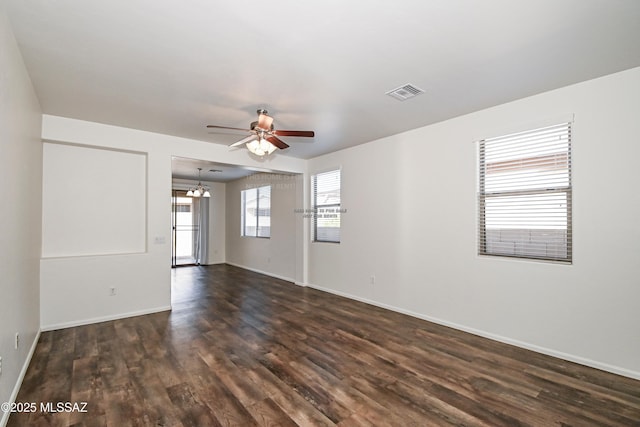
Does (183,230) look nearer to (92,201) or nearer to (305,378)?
(92,201)

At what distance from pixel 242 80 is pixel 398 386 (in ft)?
9.97

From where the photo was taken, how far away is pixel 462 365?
2795 millimetres

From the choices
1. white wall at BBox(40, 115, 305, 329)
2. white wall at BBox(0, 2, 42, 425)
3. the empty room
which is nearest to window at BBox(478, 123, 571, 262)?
the empty room

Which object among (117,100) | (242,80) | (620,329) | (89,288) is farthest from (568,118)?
(89,288)

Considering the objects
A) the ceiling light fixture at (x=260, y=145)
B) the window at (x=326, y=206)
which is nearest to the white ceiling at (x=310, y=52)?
the ceiling light fixture at (x=260, y=145)

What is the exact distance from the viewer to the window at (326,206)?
223 inches

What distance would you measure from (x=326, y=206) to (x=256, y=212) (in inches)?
117

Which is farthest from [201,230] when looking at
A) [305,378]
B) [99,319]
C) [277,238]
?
[305,378]

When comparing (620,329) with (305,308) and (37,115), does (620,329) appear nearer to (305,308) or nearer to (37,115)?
(305,308)

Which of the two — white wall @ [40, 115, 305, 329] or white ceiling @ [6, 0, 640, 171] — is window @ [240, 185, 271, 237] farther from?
white ceiling @ [6, 0, 640, 171]

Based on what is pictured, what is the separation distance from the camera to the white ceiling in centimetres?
187

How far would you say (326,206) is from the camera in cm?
587

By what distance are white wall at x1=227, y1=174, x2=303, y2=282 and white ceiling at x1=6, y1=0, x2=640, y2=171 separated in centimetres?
334

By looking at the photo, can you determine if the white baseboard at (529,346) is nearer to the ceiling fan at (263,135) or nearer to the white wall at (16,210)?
the ceiling fan at (263,135)
